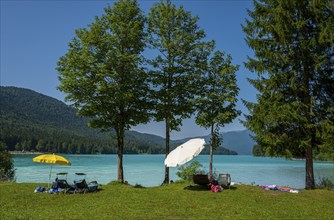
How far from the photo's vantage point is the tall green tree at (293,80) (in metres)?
17.8

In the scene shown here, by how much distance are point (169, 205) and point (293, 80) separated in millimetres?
10602

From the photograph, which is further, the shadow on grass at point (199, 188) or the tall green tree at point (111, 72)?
the tall green tree at point (111, 72)

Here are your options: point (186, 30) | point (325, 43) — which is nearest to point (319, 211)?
point (325, 43)

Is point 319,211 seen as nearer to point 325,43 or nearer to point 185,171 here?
point 325,43

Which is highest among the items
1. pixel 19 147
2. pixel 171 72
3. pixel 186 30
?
pixel 186 30

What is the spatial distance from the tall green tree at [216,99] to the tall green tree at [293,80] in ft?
8.27

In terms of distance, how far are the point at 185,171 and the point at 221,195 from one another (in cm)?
814

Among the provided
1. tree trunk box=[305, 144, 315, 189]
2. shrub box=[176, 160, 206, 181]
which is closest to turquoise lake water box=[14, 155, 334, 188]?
shrub box=[176, 160, 206, 181]

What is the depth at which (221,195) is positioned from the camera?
15.5 meters

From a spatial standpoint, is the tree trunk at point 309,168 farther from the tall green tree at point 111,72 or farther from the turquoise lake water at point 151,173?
the tall green tree at point 111,72

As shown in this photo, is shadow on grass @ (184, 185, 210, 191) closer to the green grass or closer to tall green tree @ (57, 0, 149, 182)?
the green grass

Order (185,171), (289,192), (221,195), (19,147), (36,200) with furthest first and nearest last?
(19,147) < (185,171) < (289,192) < (221,195) < (36,200)

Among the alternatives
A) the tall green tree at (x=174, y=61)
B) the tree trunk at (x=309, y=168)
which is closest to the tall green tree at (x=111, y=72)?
the tall green tree at (x=174, y=61)

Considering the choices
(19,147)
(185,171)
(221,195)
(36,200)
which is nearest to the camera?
(36,200)
